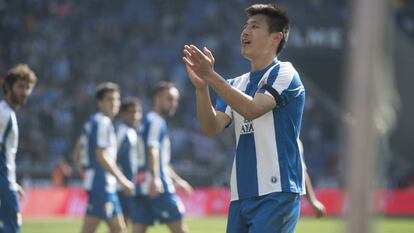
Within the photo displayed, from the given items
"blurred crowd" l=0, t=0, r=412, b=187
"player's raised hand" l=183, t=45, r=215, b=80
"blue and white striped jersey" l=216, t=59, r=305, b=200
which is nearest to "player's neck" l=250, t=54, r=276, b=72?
"blue and white striped jersey" l=216, t=59, r=305, b=200

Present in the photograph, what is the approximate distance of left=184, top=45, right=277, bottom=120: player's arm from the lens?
4.68m

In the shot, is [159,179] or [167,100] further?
[167,100]

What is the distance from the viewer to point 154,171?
11359mm

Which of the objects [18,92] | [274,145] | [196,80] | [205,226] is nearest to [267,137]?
[274,145]

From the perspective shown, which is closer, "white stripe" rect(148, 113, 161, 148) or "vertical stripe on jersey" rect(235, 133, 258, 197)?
"vertical stripe on jersey" rect(235, 133, 258, 197)

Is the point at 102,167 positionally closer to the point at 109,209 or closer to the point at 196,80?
the point at 109,209

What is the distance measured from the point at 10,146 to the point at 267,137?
10.4 ft

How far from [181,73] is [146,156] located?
58.8ft

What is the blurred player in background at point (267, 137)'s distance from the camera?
541 cm

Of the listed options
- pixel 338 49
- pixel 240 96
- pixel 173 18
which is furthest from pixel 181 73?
pixel 240 96

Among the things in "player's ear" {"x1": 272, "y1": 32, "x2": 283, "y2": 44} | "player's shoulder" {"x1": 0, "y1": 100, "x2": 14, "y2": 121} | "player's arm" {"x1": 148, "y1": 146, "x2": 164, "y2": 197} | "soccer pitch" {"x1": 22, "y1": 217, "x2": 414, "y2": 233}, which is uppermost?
"player's ear" {"x1": 272, "y1": 32, "x2": 283, "y2": 44}

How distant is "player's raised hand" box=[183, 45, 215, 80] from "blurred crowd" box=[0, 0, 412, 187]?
2115cm

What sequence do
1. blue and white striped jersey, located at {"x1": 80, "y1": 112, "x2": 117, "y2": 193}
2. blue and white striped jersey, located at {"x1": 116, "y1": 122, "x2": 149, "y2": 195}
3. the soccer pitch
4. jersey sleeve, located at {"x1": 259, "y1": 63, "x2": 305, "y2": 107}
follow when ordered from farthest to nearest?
the soccer pitch
blue and white striped jersey, located at {"x1": 116, "y1": 122, "x2": 149, "y2": 195}
blue and white striped jersey, located at {"x1": 80, "y1": 112, "x2": 117, "y2": 193}
jersey sleeve, located at {"x1": 259, "y1": 63, "x2": 305, "y2": 107}

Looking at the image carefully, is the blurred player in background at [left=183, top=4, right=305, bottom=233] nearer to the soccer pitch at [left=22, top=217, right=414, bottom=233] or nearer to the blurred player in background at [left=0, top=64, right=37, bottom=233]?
the blurred player in background at [left=0, top=64, right=37, bottom=233]
